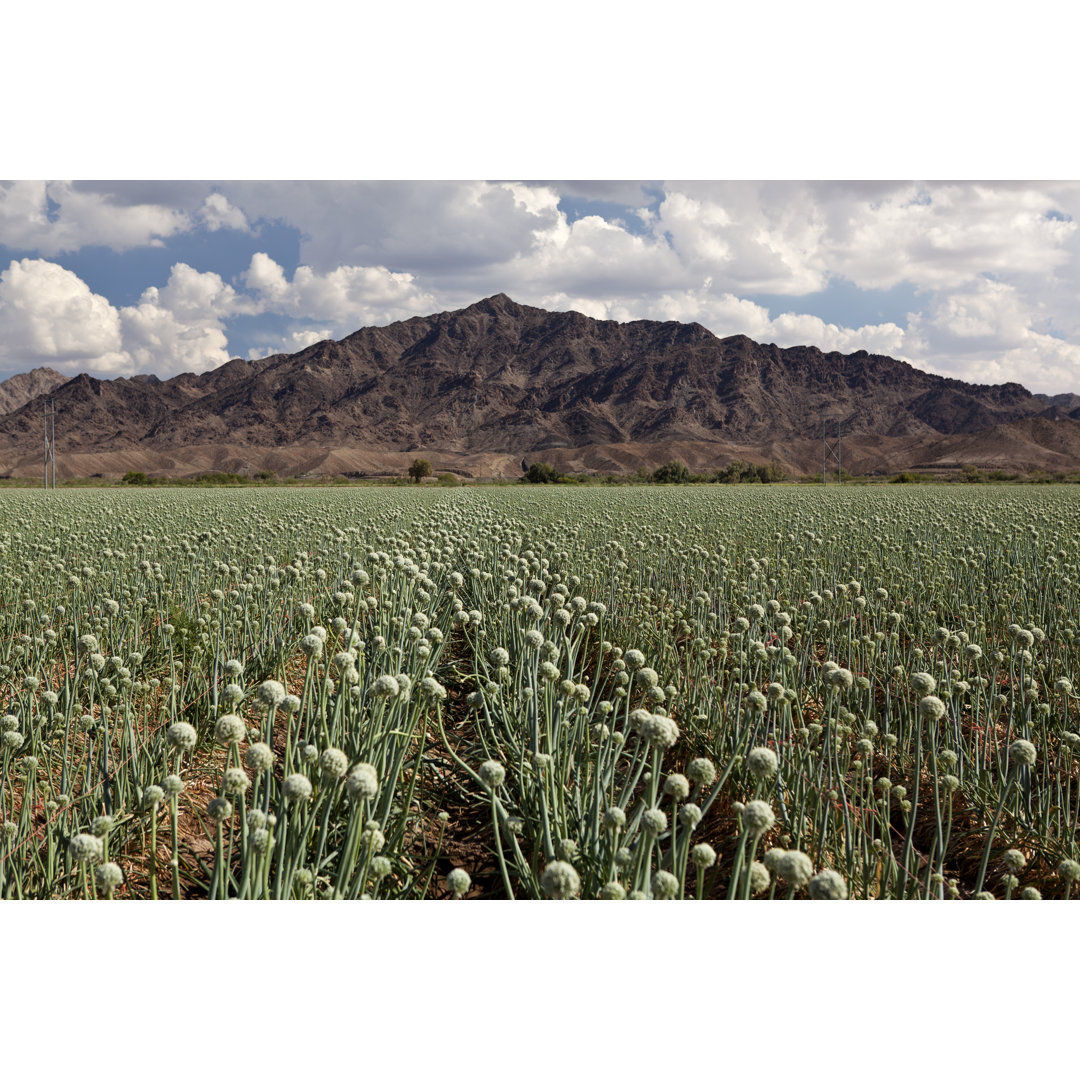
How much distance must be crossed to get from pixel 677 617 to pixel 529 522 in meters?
6.65

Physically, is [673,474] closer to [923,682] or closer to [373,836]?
[923,682]

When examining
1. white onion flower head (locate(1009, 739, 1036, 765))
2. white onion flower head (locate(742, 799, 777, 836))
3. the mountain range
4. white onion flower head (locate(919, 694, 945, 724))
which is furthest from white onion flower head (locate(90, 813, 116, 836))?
the mountain range

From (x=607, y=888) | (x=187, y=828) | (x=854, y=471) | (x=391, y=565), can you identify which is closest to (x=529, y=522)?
(x=391, y=565)

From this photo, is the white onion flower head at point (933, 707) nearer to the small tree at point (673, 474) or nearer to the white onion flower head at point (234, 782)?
the white onion flower head at point (234, 782)

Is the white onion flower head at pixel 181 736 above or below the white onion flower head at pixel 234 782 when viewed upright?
above

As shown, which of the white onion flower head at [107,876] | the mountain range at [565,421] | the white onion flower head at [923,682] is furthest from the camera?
the mountain range at [565,421]

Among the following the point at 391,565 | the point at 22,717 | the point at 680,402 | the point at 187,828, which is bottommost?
the point at 187,828

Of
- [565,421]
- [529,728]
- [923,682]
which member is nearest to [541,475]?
[529,728]

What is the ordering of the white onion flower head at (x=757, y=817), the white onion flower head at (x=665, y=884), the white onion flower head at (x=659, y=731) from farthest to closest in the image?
the white onion flower head at (x=659, y=731), the white onion flower head at (x=757, y=817), the white onion flower head at (x=665, y=884)

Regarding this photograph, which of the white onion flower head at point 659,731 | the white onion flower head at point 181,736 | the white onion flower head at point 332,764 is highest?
the white onion flower head at point 659,731

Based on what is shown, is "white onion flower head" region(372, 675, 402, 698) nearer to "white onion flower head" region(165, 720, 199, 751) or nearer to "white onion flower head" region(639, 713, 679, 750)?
Answer: "white onion flower head" region(165, 720, 199, 751)

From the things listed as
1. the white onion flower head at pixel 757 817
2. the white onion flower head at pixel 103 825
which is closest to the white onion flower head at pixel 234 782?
the white onion flower head at pixel 103 825

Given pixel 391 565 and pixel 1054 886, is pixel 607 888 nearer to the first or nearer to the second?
pixel 1054 886

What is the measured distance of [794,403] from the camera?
183125mm
